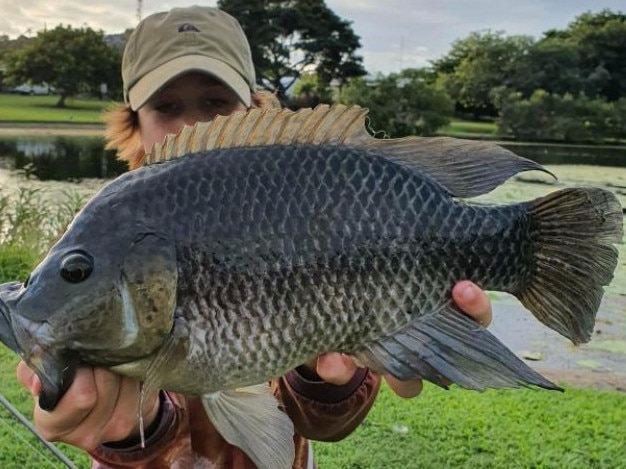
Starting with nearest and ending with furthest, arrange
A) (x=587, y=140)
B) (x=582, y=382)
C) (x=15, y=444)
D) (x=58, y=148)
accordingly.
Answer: (x=15, y=444) < (x=582, y=382) < (x=58, y=148) < (x=587, y=140)

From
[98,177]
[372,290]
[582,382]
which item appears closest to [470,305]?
[372,290]

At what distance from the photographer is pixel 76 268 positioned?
1.25 metres

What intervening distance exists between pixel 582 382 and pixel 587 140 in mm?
Result: 28215

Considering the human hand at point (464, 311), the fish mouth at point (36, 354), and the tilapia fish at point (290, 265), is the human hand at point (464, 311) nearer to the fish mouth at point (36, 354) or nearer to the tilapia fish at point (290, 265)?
the tilapia fish at point (290, 265)

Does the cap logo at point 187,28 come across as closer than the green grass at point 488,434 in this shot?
Yes

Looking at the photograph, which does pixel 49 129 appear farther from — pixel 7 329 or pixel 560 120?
pixel 7 329

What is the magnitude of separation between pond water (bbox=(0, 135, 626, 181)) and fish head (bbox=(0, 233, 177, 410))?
47.0 ft

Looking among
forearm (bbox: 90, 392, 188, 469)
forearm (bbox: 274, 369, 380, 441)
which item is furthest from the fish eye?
forearm (bbox: 274, 369, 380, 441)

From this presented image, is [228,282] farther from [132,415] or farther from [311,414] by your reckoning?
[311,414]

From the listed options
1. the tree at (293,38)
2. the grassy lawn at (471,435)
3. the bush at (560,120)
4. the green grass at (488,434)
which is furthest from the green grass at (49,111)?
the green grass at (488,434)

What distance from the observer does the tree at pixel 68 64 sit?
4047 centimetres

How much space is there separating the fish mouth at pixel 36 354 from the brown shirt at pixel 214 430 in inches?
26.5

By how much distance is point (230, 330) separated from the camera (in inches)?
50.5

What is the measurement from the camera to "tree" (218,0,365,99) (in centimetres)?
3334
